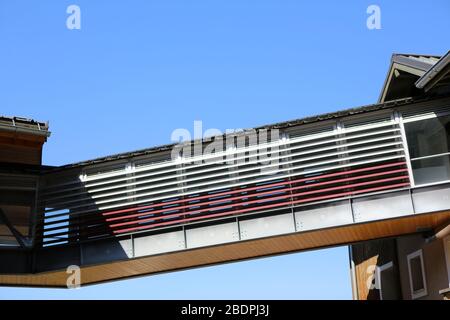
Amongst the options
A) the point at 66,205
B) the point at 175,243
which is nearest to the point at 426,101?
the point at 175,243

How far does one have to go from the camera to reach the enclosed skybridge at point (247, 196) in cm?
1748

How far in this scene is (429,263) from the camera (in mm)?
18891

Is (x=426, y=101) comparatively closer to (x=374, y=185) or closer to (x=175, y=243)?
(x=374, y=185)

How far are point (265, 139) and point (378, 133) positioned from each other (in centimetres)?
334

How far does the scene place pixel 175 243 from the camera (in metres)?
18.4

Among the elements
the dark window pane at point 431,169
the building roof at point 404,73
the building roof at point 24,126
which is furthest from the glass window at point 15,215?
the building roof at point 404,73

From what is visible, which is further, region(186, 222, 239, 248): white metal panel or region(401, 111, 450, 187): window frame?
region(186, 222, 239, 248): white metal panel

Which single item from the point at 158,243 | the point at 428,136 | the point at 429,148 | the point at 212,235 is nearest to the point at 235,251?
the point at 212,235

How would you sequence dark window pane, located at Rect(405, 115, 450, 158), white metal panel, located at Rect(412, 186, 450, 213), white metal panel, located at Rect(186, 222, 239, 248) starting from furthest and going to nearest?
white metal panel, located at Rect(186, 222, 239, 248)
dark window pane, located at Rect(405, 115, 450, 158)
white metal panel, located at Rect(412, 186, 450, 213)

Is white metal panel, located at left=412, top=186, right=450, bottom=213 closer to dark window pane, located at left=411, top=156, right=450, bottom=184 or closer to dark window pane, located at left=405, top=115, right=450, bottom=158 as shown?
dark window pane, located at left=411, top=156, right=450, bottom=184

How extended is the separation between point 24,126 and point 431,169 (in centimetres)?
1157

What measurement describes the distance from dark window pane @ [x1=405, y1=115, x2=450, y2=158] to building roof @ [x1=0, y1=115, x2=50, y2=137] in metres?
10.5

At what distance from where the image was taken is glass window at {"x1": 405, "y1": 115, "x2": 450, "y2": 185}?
17172 mm

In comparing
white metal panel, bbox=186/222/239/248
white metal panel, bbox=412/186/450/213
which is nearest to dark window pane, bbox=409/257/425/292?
white metal panel, bbox=412/186/450/213
